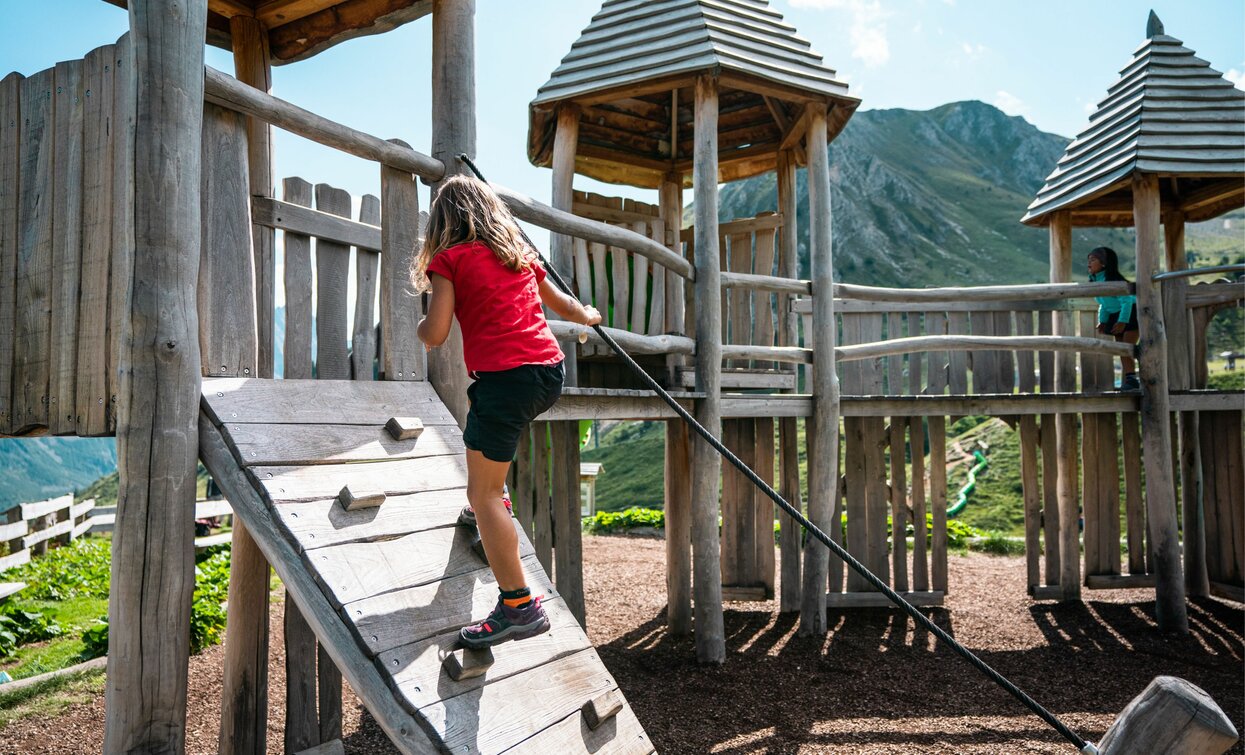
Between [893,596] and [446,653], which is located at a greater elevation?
[893,596]

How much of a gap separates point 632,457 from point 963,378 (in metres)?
35.8

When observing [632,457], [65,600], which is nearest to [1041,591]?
[65,600]

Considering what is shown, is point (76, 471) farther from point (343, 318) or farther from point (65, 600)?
point (343, 318)

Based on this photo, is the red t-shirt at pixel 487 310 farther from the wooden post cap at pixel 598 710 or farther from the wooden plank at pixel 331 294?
the wooden post cap at pixel 598 710

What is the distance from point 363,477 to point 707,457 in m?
4.07

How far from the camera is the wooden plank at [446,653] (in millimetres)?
2629

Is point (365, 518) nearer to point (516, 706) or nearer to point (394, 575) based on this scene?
point (394, 575)

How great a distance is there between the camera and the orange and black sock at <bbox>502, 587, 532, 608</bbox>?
298 cm

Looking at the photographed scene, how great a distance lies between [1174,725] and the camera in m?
2.03

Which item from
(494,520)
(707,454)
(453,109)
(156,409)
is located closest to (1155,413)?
(707,454)

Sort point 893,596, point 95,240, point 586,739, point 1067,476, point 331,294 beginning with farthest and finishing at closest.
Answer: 1. point 1067,476
2. point 331,294
3. point 95,240
4. point 586,739
5. point 893,596

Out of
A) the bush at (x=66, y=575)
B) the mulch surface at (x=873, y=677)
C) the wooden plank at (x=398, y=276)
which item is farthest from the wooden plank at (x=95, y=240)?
the bush at (x=66, y=575)

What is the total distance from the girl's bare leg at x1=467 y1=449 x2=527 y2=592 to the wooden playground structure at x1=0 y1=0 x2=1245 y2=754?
21 centimetres

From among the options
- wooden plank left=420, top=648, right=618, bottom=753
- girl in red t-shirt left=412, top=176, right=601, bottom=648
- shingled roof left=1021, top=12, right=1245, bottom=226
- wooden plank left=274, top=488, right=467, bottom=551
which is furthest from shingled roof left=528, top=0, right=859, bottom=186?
wooden plank left=420, top=648, right=618, bottom=753
